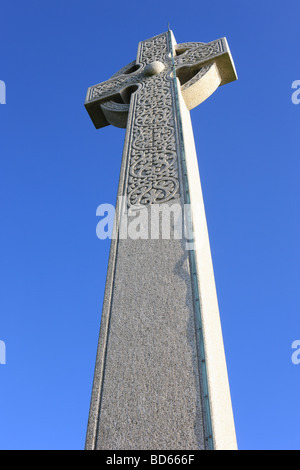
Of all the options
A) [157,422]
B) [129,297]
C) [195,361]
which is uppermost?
[129,297]

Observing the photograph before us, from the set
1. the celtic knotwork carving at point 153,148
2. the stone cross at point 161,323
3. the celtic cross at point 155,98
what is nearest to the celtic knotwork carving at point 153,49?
the celtic cross at point 155,98

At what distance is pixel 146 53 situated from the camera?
16.4 ft

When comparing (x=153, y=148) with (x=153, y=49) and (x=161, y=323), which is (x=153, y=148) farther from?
(x=153, y=49)

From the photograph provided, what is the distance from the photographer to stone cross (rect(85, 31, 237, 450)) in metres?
1.77

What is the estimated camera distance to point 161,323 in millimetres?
2129

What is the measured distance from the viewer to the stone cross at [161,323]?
177 cm

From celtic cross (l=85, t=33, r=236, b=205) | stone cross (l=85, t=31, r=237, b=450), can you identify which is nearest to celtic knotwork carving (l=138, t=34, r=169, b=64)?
celtic cross (l=85, t=33, r=236, b=205)

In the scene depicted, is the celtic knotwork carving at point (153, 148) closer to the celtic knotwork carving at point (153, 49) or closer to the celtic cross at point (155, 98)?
the celtic cross at point (155, 98)

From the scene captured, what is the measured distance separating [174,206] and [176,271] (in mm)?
530

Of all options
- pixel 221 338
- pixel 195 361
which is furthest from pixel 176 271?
pixel 195 361

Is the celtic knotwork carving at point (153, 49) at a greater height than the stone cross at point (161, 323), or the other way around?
the celtic knotwork carving at point (153, 49)

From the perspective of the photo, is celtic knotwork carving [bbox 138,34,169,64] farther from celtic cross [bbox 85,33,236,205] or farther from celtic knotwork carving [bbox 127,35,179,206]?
celtic knotwork carving [bbox 127,35,179,206]

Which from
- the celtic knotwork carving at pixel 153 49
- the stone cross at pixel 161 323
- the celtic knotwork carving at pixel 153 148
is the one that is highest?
the celtic knotwork carving at pixel 153 49
